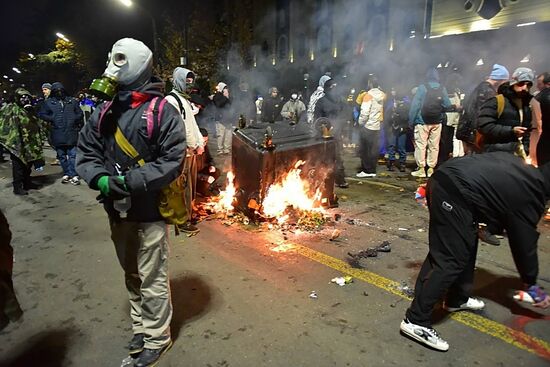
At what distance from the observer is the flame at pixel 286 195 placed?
5418 millimetres

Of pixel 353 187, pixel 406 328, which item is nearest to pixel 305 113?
pixel 353 187

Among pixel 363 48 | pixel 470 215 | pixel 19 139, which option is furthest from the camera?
pixel 363 48

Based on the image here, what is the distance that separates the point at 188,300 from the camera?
3564 millimetres

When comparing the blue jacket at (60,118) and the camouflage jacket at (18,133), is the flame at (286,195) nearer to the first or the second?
the blue jacket at (60,118)

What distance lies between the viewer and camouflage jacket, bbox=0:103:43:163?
7.46 meters

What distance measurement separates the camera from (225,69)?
2362cm

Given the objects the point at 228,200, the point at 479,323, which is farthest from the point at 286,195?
the point at 479,323

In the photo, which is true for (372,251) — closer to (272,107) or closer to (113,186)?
(113,186)

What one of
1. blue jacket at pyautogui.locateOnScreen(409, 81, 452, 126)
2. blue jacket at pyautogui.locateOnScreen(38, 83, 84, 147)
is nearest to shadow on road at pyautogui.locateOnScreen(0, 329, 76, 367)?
blue jacket at pyautogui.locateOnScreen(38, 83, 84, 147)

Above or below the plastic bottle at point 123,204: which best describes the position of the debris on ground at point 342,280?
below

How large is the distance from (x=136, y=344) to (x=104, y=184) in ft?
4.07

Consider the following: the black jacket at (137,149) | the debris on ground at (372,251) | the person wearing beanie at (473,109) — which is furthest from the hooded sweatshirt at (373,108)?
A: the black jacket at (137,149)

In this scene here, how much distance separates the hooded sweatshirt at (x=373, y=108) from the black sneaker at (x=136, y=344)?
6.66 metres

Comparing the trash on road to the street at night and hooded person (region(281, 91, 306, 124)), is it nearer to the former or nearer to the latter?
the street at night
